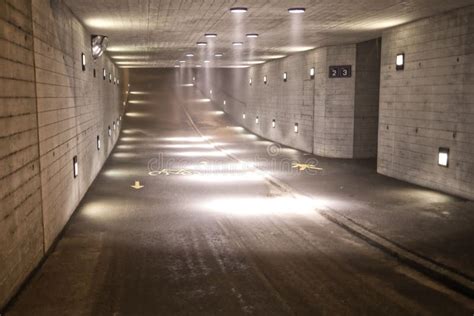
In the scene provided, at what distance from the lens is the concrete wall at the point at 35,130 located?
21.4 feet

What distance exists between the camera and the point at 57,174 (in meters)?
10.0

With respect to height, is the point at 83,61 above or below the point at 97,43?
below

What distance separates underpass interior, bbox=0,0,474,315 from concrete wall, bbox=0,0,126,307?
0.16 ft

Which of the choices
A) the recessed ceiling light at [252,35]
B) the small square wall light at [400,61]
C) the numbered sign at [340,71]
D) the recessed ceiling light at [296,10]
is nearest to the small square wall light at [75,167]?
the recessed ceiling light at [296,10]

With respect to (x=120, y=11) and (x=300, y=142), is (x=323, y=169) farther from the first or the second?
(x=120, y=11)

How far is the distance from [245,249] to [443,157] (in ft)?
24.2

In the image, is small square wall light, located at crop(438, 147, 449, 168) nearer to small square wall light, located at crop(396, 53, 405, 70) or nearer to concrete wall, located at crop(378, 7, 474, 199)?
concrete wall, located at crop(378, 7, 474, 199)

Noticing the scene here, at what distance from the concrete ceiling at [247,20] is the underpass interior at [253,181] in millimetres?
109

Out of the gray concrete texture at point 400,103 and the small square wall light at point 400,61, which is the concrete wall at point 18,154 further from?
the small square wall light at point 400,61

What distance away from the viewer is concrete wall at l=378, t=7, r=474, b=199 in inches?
504

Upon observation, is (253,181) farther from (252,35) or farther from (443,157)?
(443,157)

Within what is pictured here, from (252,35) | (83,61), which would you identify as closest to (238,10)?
(83,61)

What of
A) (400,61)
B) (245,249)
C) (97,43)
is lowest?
(245,249)

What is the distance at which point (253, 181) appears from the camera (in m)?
16.6
